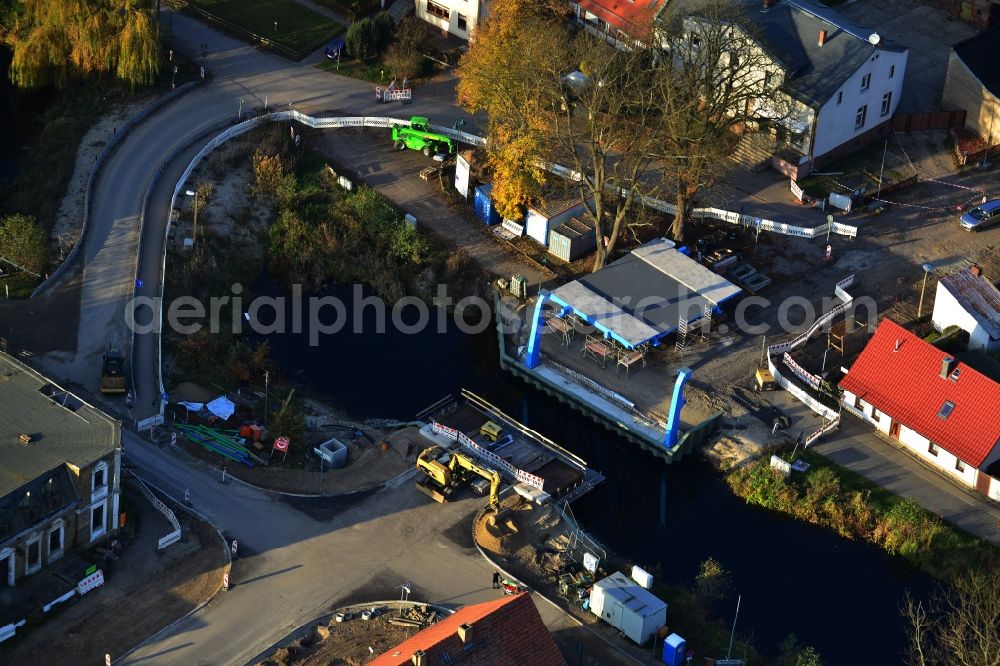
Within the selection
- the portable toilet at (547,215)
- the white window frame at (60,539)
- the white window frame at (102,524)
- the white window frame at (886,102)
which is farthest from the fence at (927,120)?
the white window frame at (60,539)

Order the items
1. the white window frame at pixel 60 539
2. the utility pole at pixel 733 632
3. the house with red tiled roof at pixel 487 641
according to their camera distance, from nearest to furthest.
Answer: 1. the house with red tiled roof at pixel 487 641
2. the utility pole at pixel 733 632
3. the white window frame at pixel 60 539

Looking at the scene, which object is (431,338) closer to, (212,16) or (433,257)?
(433,257)

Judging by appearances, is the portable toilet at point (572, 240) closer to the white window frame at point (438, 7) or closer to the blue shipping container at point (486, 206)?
the blue shipping container at point (486, 206)

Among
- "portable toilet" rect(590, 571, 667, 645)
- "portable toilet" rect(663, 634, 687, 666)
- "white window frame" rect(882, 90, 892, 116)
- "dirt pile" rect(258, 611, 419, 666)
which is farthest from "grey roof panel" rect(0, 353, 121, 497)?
"white window frame" rect(882, 90, 892, 116)

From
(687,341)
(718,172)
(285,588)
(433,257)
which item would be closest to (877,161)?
(718,172)

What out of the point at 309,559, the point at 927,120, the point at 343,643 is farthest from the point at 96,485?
the point at 927,120
